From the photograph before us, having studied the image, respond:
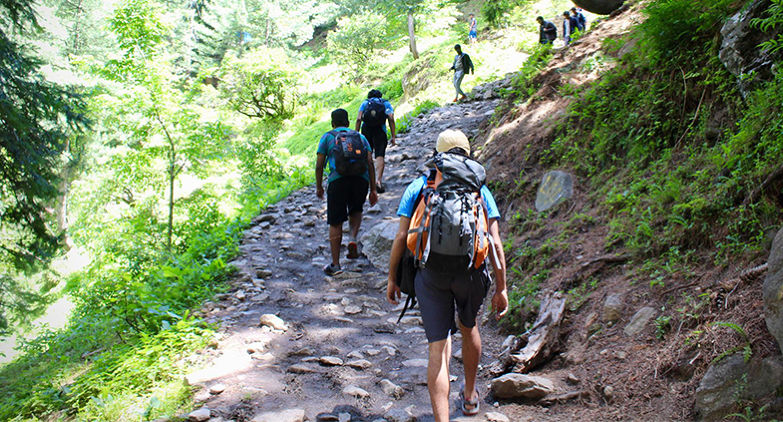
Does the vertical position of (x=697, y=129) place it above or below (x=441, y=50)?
below

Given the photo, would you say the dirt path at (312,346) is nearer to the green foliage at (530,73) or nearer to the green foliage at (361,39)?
the green foliage at (530,73)

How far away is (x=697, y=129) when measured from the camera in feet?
15.7

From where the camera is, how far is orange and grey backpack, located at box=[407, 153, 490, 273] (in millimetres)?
2785

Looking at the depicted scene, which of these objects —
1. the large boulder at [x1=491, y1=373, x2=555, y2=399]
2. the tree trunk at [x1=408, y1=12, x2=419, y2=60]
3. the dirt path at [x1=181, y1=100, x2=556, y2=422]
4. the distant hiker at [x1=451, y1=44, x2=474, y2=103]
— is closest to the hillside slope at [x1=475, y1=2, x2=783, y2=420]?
the large boulder at [x1=491, y1=373, x2=555, y2=399]

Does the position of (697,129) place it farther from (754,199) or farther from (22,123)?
(22,123)

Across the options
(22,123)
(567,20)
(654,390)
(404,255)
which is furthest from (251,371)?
(567,20)

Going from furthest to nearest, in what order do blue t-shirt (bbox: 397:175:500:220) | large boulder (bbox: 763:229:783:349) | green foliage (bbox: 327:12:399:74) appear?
green foliage (bbox: 327:12:399:74)
blue t-shirt (bbox: 397:175:500:220)
large boulder (bbox: 763:229:783:349)

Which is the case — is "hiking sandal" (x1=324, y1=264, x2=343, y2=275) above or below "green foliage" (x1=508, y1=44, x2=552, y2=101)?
below

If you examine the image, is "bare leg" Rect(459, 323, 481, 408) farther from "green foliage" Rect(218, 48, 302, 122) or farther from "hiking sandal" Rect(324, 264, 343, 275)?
"green foliage" Rect(218, 48, 302, 122)

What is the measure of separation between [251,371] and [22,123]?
6.41m

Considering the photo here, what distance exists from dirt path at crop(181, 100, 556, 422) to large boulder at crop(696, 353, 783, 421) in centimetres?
115

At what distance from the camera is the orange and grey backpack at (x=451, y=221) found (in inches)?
110

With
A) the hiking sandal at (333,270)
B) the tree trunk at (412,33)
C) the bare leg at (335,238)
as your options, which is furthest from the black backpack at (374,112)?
the tree trunk at (412,33)

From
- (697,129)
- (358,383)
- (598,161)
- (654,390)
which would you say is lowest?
(358,383)
